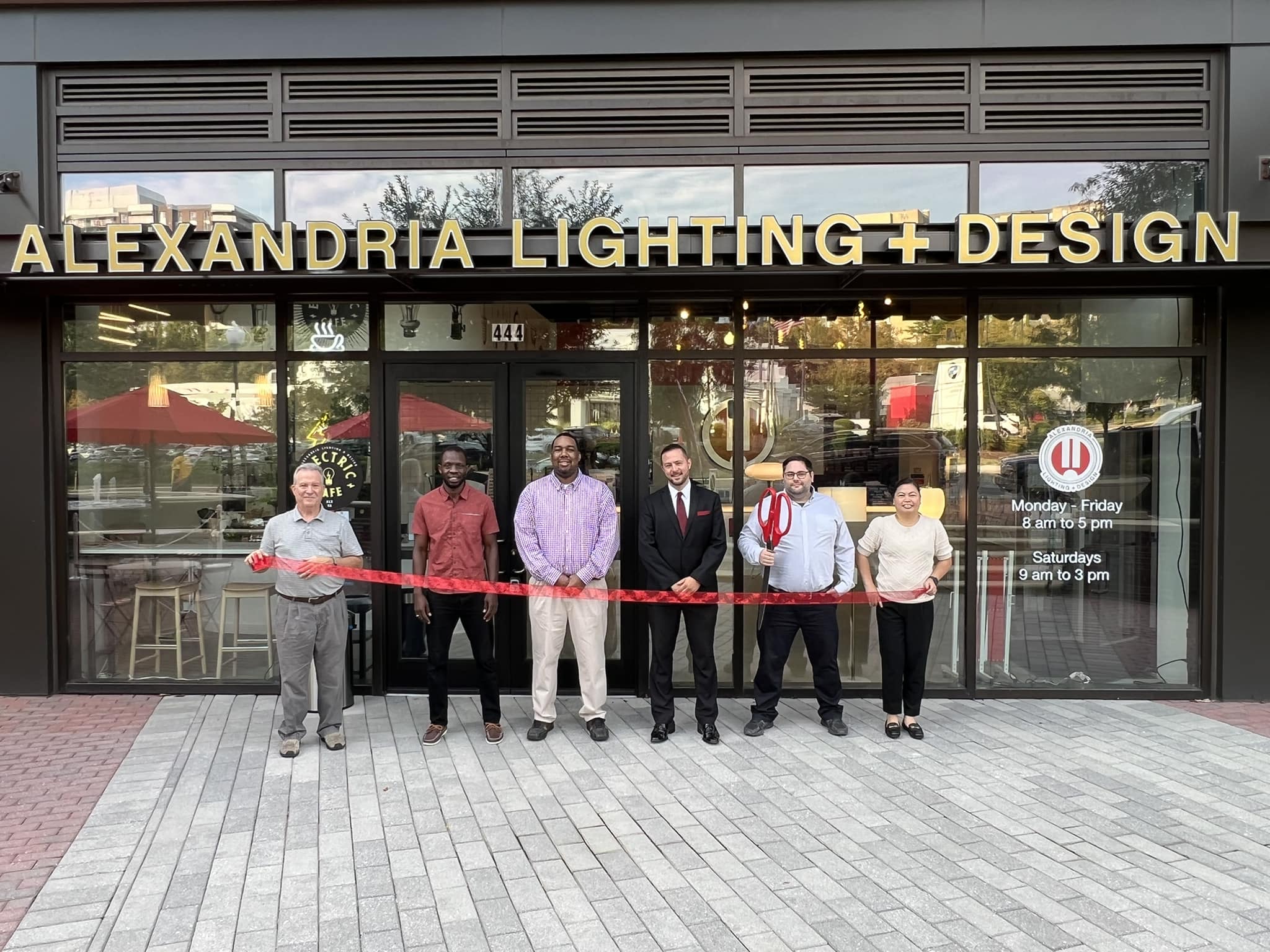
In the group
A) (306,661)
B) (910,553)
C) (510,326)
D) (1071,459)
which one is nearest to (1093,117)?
(1071,459)

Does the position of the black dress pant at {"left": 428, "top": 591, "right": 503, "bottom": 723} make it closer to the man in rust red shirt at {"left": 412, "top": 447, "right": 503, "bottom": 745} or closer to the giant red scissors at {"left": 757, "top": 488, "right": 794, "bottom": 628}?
the man in rust red shirt at {"left": 412, "top": 447, "right": 503, "bottom": 745}

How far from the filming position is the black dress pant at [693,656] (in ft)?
18.9

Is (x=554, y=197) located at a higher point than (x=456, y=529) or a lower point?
higher

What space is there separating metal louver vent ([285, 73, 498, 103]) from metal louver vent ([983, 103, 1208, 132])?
4032 millimetres

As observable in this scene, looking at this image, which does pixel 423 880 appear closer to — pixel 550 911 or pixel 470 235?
pixel 550 911

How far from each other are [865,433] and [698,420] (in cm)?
137

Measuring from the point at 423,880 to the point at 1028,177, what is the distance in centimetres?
654

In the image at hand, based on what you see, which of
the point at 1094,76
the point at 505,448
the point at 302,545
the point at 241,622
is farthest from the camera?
the point at 241,622

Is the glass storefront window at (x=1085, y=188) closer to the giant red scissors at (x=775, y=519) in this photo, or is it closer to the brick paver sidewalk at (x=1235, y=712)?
the giant red scissors at (x=775, y=519)

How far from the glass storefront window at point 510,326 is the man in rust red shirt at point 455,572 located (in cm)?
130

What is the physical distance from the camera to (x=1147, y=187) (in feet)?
21.8

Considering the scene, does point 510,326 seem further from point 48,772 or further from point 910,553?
point 48,772

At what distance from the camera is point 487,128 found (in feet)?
22.0

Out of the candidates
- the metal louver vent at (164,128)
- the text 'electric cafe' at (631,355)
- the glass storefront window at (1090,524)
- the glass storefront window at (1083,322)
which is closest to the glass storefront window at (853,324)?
the text 'electric cafe' at (631,355)
